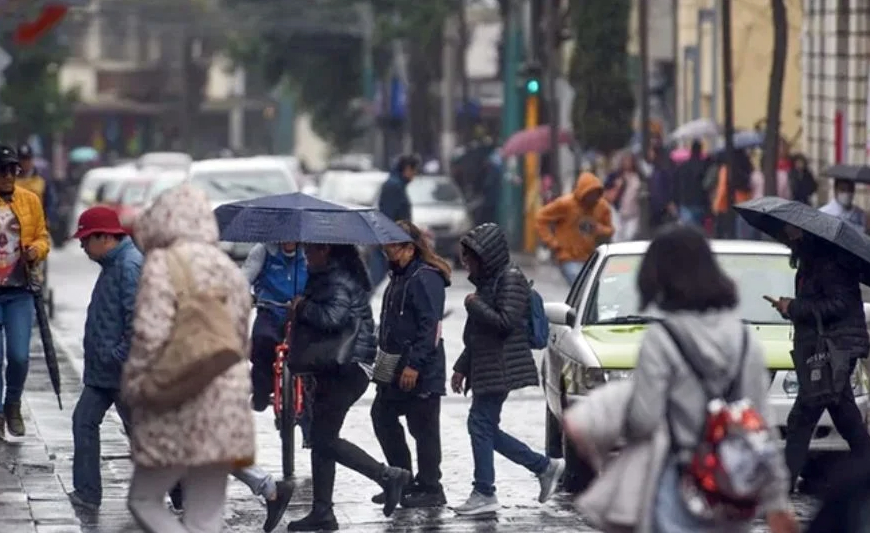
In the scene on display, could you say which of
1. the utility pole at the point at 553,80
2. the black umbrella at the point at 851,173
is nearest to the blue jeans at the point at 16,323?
the black umbrella at the point at 851,173

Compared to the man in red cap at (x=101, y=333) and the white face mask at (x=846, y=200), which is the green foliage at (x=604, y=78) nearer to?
the white face mask at (x=846, y=200)

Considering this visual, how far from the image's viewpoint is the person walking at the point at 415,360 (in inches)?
494

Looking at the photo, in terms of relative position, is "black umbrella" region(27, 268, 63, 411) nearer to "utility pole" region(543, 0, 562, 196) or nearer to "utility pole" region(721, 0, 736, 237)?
"utility pole" region(721, 0, 736, 237)

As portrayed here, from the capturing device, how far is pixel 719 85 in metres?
42.6

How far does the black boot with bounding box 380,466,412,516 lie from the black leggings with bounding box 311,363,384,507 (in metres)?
0.08

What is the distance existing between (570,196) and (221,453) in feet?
44.3

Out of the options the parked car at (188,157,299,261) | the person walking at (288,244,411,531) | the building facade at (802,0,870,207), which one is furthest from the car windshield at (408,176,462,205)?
the person walking at (288,244,411,531)

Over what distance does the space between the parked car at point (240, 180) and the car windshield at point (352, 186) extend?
A: 554 cm

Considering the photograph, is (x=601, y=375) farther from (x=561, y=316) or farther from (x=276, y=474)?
(x=276, y=474)

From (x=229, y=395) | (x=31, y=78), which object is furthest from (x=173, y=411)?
(x=31, y=78)

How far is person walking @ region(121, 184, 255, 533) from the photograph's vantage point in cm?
886

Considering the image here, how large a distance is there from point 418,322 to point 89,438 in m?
1.61

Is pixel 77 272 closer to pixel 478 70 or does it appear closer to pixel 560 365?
pixel 560 365

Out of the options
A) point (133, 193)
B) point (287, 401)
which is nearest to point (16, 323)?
point (287, 401)
